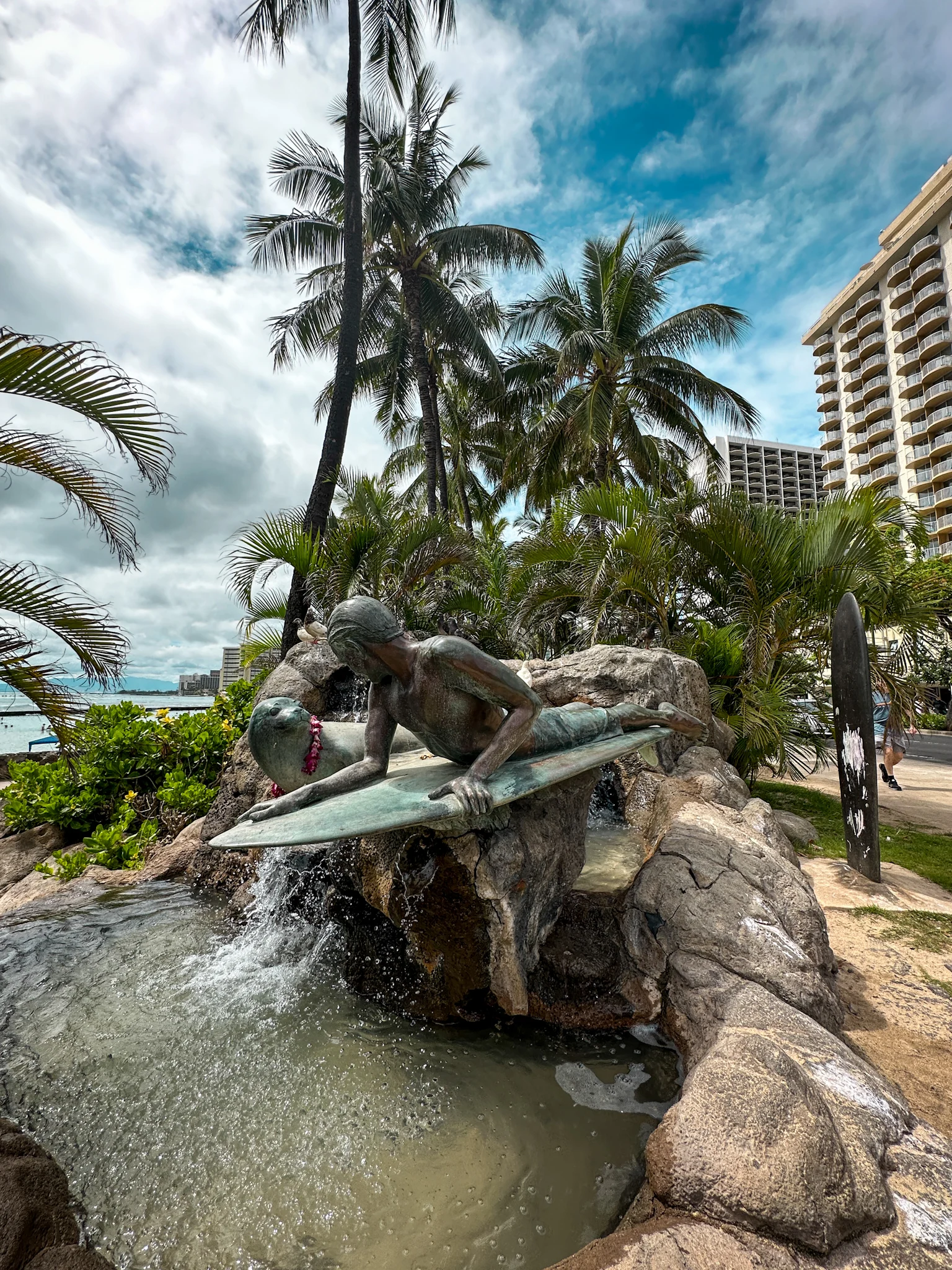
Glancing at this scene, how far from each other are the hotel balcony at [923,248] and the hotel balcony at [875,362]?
18.3 ft

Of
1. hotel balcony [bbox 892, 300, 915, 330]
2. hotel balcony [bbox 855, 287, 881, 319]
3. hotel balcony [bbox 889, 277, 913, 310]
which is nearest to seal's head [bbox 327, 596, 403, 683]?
hotel balcony [bbox 892, 300, 915, 330]

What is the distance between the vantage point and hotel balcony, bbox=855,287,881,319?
41500 mm

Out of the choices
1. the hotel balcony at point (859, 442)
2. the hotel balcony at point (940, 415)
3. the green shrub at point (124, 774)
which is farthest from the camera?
the hotel balcony at point (859, 442)

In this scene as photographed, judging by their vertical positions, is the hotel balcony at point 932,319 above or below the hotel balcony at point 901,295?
below

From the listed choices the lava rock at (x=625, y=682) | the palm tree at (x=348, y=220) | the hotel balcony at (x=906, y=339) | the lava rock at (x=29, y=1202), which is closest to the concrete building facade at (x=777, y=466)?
the hotel balcony at (x=906, y=339)

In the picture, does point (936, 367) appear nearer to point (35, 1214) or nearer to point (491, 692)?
point (491, 692)

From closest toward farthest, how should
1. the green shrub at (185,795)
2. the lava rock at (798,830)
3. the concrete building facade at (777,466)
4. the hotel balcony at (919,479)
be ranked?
the green shrub at (185,795), the lava rock at (798,830), the hotel balcony at (919,479), the concrete building facade at (777,466)

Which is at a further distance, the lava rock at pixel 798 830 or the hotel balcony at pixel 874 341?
the hotel balcony at pixel 874 341

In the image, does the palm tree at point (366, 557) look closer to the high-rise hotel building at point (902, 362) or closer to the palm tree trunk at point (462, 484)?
the palm tree trunk at point (462, 484)

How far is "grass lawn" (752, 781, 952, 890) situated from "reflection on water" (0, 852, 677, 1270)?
13.7 ft

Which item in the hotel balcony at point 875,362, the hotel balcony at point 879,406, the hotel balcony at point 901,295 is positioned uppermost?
the hotel balcony at point 901,295

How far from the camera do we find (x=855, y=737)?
205 inches

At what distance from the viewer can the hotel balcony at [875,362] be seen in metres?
41.4

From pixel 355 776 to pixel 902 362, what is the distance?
51.1m
